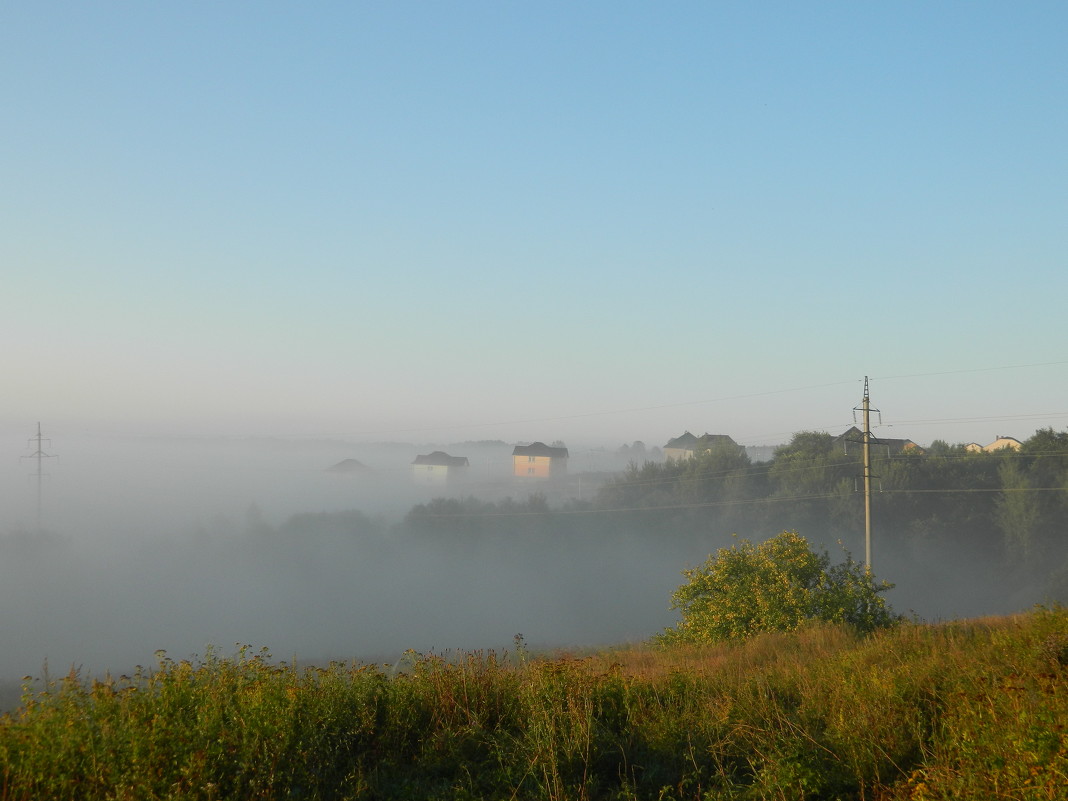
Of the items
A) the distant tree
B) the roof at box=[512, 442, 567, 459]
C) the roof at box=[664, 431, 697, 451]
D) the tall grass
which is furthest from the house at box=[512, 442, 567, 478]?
the tall grass

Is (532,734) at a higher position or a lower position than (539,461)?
higher

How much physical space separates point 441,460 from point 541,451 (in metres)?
18.9

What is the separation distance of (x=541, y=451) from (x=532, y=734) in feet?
399

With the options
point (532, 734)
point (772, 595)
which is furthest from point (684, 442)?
Answer: point (532, 734)

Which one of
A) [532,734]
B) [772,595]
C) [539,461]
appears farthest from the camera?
[539,461]

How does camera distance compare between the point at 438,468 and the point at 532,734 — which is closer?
the point at 532,734

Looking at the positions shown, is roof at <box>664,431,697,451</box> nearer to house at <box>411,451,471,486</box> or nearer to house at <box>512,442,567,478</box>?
house at <box>512,442,567,478</box>

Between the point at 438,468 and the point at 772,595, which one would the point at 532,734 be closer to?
the point at 772,595

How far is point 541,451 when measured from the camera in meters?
128

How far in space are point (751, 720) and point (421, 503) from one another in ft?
302

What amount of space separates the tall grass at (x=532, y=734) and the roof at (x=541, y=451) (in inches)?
4683

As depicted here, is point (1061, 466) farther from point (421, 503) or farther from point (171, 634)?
point (171, 634)

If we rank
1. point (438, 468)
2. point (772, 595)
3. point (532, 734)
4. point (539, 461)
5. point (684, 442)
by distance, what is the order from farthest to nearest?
point (684, 442) → point (438, 468) → point (539, 461) → point (772, 595) → point (532, 734)

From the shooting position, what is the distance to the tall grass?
5516 mm
